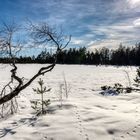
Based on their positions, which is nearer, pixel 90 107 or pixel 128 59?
pixel 90 107

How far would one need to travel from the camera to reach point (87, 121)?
6184 mm

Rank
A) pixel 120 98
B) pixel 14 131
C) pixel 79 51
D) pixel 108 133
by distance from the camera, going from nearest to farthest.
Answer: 1. pixel 108 133
2. pixel 14 131
3. pixel 120 98
4. pixel 79 51

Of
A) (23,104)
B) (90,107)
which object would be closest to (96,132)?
(90,107)

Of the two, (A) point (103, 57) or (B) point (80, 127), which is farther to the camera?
(A) point (103, 57)

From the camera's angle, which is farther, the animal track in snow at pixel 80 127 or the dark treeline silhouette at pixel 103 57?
the dark treeline silhouette at pixel 103 57

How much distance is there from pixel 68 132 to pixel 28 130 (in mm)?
1005

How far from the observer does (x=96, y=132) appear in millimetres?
5418

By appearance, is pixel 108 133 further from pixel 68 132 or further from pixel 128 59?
pixel 128 59

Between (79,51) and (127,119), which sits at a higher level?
(79,51)

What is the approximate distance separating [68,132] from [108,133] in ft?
2.85

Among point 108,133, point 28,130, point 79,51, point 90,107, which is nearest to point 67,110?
point 90,107

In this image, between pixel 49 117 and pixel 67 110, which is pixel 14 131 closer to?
pixel 49 117

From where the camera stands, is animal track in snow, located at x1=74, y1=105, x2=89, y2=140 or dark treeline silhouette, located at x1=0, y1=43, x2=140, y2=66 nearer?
animal track in snow, located at x1=74, y1=105, x2=89, y2=140

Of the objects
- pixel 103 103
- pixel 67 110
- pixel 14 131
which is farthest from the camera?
pixel 103 103
